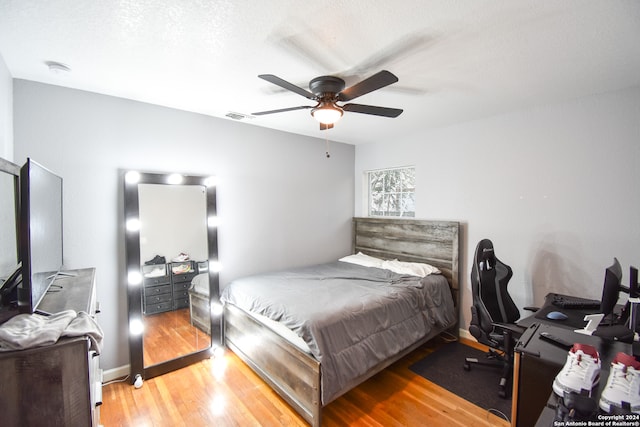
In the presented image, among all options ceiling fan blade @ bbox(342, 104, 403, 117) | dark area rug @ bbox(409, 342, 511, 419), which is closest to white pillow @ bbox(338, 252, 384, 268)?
dark area rug @ bbox(409, 342, 511, 419)

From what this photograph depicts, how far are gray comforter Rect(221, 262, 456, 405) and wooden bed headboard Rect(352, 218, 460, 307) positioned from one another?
8.8 inches

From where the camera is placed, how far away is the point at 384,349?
7.81ft

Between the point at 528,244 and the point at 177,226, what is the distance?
11.6 feet

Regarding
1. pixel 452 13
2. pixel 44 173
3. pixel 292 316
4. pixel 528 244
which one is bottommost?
pixel 292 316

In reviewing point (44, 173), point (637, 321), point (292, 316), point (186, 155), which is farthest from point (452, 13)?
point (186, 155)

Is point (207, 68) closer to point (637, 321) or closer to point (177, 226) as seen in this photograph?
point (177, 226)

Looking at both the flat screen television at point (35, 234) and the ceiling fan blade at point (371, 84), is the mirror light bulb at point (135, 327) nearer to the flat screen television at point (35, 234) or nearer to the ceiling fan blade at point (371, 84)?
the flat screen television at point (35, 234)

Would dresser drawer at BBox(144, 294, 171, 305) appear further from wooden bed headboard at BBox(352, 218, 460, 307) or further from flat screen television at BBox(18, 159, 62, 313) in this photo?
wooden bed headboard at BBox(352, 218, 460, 307)

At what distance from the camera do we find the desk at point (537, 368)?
1329 mm

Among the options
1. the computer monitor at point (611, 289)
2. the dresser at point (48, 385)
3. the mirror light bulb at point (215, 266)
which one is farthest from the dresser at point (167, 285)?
the computer monitor at point (611, 289)

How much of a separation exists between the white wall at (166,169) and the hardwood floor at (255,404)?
54 centimetres

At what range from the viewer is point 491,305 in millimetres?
2492

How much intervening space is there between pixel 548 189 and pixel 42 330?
12.1 ft

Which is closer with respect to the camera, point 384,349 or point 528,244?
point 384,349
